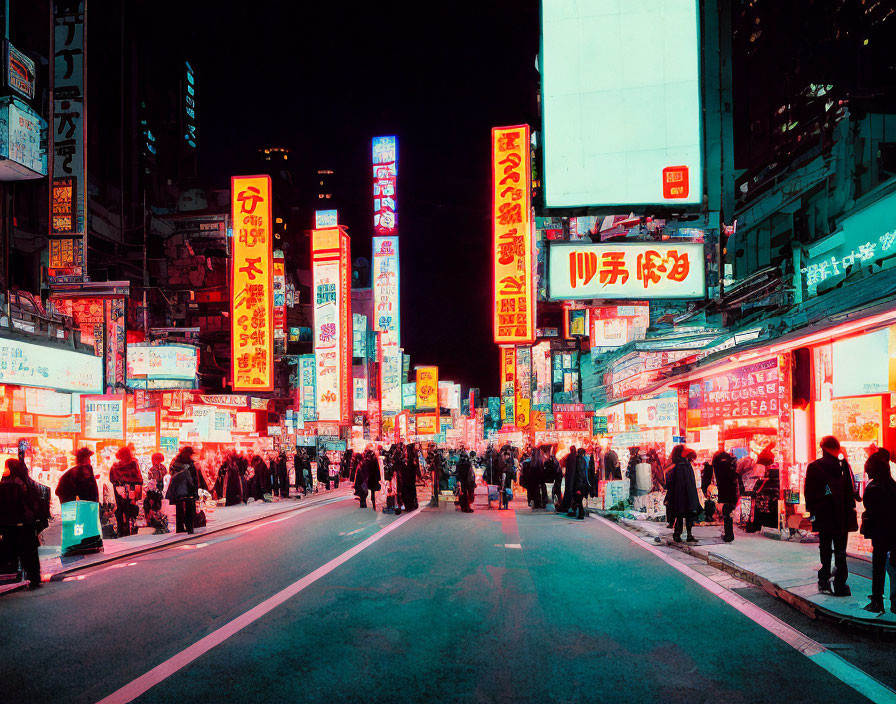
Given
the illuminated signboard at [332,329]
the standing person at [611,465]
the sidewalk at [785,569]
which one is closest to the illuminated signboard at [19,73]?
the illuminated signboard at [332,329]

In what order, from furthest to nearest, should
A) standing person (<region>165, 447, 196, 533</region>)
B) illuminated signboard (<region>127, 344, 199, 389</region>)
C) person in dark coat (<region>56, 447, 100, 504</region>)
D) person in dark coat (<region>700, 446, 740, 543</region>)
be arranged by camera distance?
1. illuminated signboard (<region>127, 344, 199, 389</region>)
2. standing person (<region>165, 447, 196, 533</region>)
3. person in dark coat (<region>700, 446, 740, 543</region>)
4. person in dark coat (<region>56, 447, 100, 504</region>)

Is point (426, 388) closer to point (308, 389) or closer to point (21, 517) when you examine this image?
point (308, 389)

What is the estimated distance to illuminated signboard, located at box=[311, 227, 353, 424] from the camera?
35.8 metres

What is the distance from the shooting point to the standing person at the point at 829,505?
894cm

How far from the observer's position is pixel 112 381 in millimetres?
24656

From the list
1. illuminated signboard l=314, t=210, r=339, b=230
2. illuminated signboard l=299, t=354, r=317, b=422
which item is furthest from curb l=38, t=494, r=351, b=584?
illuminated signboard l=314, t=210, r=339, b=230

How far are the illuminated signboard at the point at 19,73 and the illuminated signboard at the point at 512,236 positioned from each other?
13.2 m

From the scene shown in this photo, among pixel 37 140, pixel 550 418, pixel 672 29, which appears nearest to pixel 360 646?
pixel 672 29

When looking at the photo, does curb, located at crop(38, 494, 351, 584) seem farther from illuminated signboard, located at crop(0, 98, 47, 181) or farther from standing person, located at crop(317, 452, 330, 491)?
standing person, located at crop(317, 452, 330, 491)

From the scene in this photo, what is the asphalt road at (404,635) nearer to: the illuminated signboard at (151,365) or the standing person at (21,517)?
the standing person at (21,517)

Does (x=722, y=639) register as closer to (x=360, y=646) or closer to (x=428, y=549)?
(x=360, y=646)

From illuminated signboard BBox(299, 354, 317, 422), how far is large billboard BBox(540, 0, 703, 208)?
80.9 ft

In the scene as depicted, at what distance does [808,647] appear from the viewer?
6691 mm

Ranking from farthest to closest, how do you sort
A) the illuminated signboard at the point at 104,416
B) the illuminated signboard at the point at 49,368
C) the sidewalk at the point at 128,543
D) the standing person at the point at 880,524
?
1. the illuminated signboard at the point at 104,416
2. the illuminated signboard at the point at 49,368
3. the sidewalk at the point at 128,543
4. the standing person at the point at 880,524
